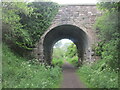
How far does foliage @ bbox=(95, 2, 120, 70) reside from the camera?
827cm

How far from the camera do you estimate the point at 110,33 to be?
33.1ft

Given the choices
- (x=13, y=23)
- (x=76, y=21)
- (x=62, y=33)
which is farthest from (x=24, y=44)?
(x=62, y=33)

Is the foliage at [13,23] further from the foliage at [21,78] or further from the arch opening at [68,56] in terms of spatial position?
the arch opening at [68,56]

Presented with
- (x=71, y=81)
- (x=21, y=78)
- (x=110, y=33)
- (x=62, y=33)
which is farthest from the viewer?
(x=62, y=33)

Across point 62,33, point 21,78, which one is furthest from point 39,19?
point 21,78

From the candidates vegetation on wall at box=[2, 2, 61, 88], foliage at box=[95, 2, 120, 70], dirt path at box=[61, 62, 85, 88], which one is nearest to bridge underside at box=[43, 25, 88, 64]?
vegetation on wall at box=[2, 2, 61, 88]

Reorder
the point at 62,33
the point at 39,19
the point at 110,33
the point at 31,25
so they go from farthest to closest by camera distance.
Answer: the point at 62,33
the point at 39,19
the point at 31,25
the point at 110,33

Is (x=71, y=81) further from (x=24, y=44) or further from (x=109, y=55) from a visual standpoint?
(x=24, y=44)

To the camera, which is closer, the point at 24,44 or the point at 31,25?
the point at 24,44

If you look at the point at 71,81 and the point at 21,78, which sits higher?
the point at 21,78

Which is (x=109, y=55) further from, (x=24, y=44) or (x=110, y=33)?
(x=24, y=44)

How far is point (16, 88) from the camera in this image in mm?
5922

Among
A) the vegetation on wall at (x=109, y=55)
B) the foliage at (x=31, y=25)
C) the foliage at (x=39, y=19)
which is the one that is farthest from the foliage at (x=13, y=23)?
the vegetation on wall at (x=109, y=55)

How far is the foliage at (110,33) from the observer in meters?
8.27
